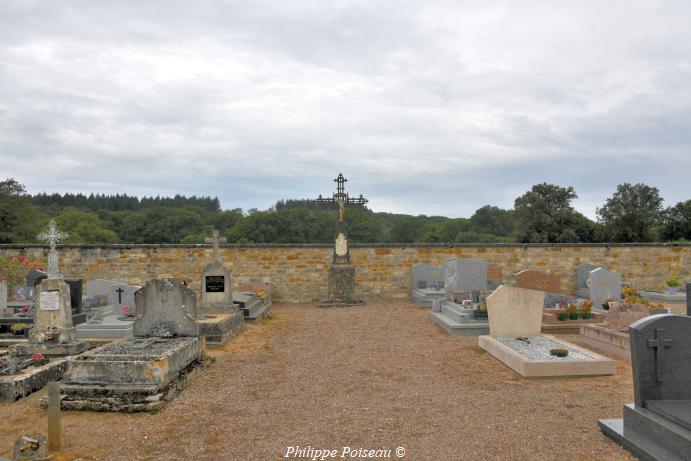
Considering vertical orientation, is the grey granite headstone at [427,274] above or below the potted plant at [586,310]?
above

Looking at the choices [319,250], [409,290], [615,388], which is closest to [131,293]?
[319,250]

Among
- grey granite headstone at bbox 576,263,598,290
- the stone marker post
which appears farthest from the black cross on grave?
grey granite headstone at bbox 576,263,598,290

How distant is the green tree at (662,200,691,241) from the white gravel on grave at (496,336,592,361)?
73.6ft

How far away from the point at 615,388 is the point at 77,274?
15.6 meters

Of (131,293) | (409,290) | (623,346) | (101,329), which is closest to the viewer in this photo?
(623,346)

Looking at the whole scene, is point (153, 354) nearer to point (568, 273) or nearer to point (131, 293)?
point (131, 293)

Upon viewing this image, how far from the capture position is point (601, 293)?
42.2ft

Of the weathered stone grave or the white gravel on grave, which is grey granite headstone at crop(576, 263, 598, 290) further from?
the white gravel on grave

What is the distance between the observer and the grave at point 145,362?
5.87m

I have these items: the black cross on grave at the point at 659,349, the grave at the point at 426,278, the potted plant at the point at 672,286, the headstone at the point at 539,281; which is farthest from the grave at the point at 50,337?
the potted plant at the point at 672,286

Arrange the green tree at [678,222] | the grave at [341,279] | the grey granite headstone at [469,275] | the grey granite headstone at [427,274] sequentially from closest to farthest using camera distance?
the grey granite headstone at [469,275]
the grave at [341,279]
the grey granite headstone at [427,274]
the green tree at [678,222]

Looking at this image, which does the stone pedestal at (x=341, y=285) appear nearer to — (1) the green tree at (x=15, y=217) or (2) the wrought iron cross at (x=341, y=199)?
(2) the wrought iron cross at (x=341, y=199)

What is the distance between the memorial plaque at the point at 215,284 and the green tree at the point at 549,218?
70.7 feet

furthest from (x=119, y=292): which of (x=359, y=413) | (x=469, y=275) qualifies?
(x=469, y=275)
